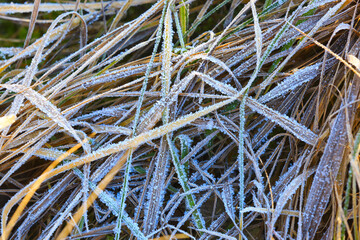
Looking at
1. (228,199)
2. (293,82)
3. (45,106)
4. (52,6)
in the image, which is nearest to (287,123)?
(293,82)

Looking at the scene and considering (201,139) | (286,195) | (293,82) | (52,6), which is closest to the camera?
(286,195)

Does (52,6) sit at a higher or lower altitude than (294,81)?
higher

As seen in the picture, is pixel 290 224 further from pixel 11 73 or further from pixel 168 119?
pixel 11 73

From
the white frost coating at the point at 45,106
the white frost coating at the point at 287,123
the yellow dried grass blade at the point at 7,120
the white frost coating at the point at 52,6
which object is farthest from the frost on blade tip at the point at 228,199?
the white frost coating at the point at 52,6

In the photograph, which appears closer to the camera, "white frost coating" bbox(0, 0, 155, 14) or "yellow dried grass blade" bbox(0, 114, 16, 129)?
"yellow dried grass blade" bbox(0, 114, 16, 129)

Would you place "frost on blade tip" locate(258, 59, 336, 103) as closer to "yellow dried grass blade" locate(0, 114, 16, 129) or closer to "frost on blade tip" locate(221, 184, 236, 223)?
"frost on blade tip" locate(221, 184, 236, 223)

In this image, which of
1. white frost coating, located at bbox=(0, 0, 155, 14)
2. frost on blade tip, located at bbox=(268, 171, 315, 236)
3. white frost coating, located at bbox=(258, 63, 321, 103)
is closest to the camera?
frost on blade tip, located at bbox=(268, 171, 315, 236)

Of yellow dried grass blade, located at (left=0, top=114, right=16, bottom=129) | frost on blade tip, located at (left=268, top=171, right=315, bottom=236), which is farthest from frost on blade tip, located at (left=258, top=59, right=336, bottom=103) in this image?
yellow dried grass blade, located at (left=0, top=114, right=16, bottom=129)

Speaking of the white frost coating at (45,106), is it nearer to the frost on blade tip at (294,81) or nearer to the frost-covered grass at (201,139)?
the frost-covered grass at (201,139)

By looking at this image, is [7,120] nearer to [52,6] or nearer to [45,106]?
[45,106]
